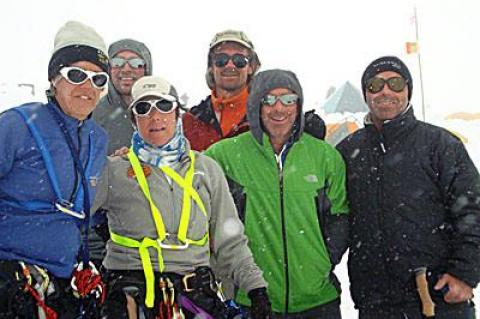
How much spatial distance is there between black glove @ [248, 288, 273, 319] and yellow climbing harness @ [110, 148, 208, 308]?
1.53 ft

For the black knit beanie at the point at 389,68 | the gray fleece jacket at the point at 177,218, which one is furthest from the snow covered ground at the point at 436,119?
the gray fleece jacket at the point at 177,218

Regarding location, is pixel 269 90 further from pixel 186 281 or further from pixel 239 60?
pixel 186 281

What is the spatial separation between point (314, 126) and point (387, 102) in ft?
1.99

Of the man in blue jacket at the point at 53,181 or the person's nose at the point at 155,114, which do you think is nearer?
the man in blue jacket at the point at 53,181

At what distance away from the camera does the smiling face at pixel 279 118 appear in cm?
412

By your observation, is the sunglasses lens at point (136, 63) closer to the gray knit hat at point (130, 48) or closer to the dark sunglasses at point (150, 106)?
the gray knit hat at point (130, 48)

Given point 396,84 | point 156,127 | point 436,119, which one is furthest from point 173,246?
point 436,119

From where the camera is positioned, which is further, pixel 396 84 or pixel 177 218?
pixel 396 84

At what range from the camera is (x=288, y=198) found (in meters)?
3.96

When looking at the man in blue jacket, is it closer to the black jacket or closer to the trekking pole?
the black jacket

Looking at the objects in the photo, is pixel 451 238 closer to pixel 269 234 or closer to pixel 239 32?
pixel 269 234

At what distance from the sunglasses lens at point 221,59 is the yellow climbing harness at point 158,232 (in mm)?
1878

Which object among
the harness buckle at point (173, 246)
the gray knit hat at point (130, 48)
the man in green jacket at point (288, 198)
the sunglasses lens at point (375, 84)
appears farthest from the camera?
the gray knit hat at point (130, 48)

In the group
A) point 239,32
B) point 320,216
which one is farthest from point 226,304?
point 239,32
